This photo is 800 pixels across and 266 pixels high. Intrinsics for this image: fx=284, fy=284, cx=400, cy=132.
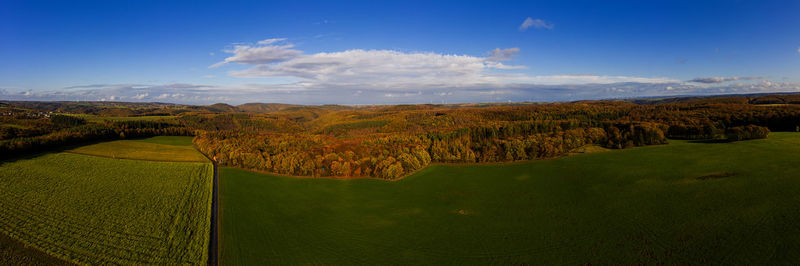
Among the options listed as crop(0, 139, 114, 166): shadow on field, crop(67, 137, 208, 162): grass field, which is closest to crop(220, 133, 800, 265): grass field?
crop(67, 137, 208, 162): grass field

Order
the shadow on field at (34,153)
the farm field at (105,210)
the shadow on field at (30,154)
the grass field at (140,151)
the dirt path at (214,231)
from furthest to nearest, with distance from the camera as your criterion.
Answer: the grass field at (140,151)
the shadow on field at (34,153)
the shadow on field at (30,154)
the dirt path at (214,231)
the farm field at (105,210)

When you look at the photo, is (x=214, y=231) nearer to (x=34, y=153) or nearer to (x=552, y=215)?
(x=552, y=215)

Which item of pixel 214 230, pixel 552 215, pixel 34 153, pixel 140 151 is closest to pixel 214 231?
pixel 214 230

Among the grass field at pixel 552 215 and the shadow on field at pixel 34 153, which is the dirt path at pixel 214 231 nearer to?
Result: the grass field at pixel 552 215

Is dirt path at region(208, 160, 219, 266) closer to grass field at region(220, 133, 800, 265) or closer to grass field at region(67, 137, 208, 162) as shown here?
grass field at region(220, 133, 800, 265)

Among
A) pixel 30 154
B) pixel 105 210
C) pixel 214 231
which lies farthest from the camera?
pixel 30 154

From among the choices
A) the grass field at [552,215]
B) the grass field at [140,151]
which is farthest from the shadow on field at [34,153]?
the grass field at [552,215]
